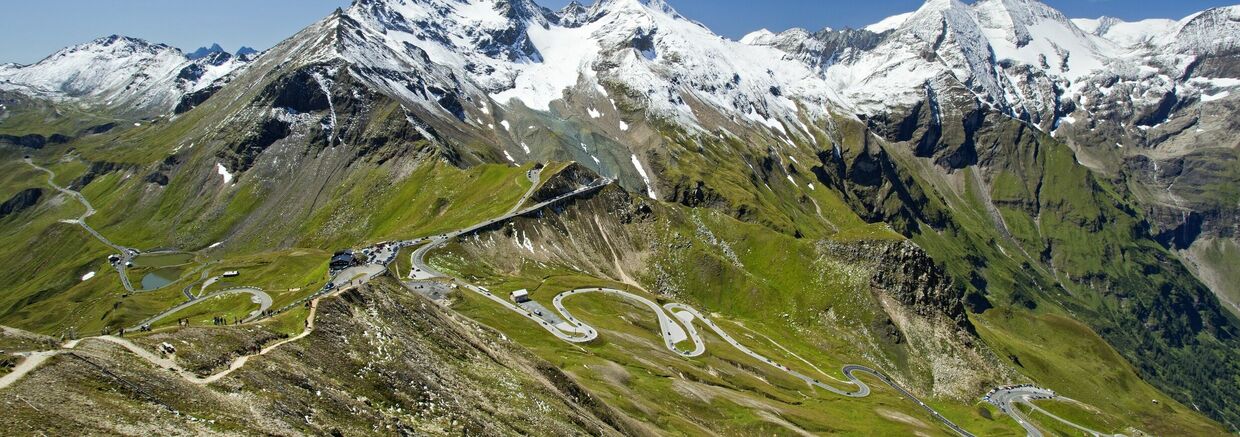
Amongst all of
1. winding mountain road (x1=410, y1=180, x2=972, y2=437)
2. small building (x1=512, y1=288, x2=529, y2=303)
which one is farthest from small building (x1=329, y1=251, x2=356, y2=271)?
small building (x1=512, y1=288, x2=529, y2=303)

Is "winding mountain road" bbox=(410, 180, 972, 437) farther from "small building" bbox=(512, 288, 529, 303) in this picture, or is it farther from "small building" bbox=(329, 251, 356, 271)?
"small building" bbox=(329, 251, 356, 271)

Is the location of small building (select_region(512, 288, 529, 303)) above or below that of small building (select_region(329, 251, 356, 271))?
below

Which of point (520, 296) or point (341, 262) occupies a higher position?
point (341, 262)

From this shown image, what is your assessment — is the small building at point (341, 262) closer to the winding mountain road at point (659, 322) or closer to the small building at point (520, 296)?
the winding mountain road at point (659, 322)

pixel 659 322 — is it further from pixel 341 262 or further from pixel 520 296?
pixel 341 262

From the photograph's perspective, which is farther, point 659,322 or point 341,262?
point 659,322

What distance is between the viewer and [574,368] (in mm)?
106562

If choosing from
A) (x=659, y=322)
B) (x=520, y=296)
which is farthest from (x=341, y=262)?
(x=659, y=322)

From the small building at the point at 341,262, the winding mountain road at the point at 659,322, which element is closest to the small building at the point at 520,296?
the winding mountain road at the point at 659,322

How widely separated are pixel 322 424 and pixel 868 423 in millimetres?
128250

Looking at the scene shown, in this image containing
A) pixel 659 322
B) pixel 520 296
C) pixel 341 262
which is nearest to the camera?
pixel 341 262

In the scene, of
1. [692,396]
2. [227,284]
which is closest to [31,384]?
[692,396]

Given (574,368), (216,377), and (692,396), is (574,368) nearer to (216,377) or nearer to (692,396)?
(692,396)

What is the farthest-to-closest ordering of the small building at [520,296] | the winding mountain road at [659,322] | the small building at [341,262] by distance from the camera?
the small building at [520,296] → the winding mountain road at [659,322] → the small building at [341,262]
